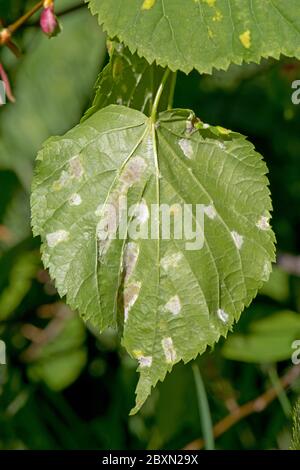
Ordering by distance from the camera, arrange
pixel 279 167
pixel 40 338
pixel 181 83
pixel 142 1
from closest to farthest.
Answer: pixel 142 1 < pixel 181 83 < pixel 40 338 < pixel 279 167

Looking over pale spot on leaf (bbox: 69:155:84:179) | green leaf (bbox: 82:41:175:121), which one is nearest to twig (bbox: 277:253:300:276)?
green leaf (bbox: 82:41:175:121)

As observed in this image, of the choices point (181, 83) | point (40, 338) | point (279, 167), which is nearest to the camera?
point (181, 83)

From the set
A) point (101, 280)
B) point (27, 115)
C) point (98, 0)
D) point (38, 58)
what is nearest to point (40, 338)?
point (27, 115)

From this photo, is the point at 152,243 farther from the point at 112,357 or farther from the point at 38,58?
the point at 38,58

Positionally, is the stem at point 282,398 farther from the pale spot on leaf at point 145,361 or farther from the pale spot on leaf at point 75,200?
the pale spot on leaf at point 75,200

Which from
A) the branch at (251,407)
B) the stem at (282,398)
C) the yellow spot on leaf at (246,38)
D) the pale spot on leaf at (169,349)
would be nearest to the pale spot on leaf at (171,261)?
the pale spot on leaf at (169,349)

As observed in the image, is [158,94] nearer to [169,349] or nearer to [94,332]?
[169,349]

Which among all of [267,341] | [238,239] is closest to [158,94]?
[238,239]
